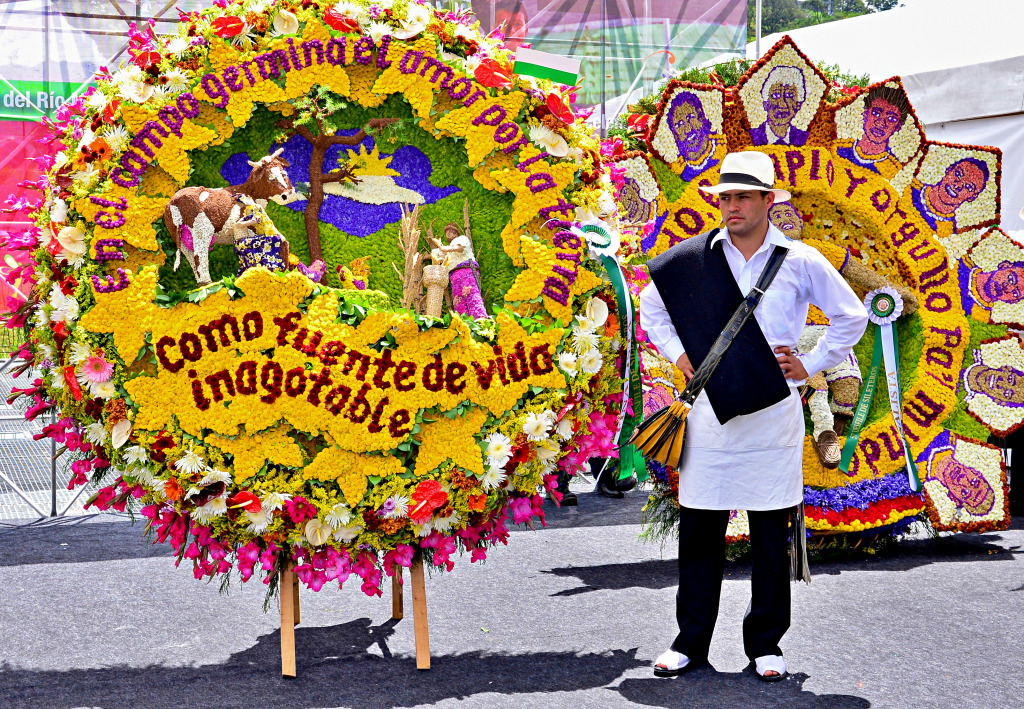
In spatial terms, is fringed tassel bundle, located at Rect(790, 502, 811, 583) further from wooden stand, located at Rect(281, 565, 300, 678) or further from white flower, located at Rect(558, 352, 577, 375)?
wooden stand, located at Rect(281, 565, 300, 678)

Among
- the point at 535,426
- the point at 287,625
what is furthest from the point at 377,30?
the point at 287,625

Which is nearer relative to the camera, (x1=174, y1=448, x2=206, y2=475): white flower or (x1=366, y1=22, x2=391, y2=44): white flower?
(x1=174, y1=448, x2=206, y2=475): white flower

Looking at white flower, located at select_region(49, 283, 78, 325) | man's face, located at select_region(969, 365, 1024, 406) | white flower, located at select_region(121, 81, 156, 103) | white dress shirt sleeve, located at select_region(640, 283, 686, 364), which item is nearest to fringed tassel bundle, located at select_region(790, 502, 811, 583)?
white dress shirt sleeve, located at select_region(640, 283, 686, 364)

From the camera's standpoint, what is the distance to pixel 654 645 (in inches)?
154

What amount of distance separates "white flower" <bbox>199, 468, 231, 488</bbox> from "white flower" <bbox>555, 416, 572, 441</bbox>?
1128 millimetres

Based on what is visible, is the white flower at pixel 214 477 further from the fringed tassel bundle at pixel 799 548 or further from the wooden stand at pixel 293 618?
the fringed tassel bundle at pixel 799 548

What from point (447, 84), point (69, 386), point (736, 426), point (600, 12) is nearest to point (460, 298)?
point (447, 84)

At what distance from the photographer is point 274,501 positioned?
11.3ft

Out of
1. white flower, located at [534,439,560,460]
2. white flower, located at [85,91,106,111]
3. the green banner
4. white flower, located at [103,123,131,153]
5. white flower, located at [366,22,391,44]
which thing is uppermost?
the green banner

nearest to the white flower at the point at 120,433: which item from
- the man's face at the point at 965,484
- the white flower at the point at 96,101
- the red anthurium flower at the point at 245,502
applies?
the red anthurium flower at the point at 245,502

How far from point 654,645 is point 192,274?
86.0 inches

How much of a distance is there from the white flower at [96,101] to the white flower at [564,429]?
1.91m

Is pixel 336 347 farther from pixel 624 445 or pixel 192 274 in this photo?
pixel 624 445

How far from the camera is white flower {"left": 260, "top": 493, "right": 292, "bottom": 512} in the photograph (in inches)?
135
